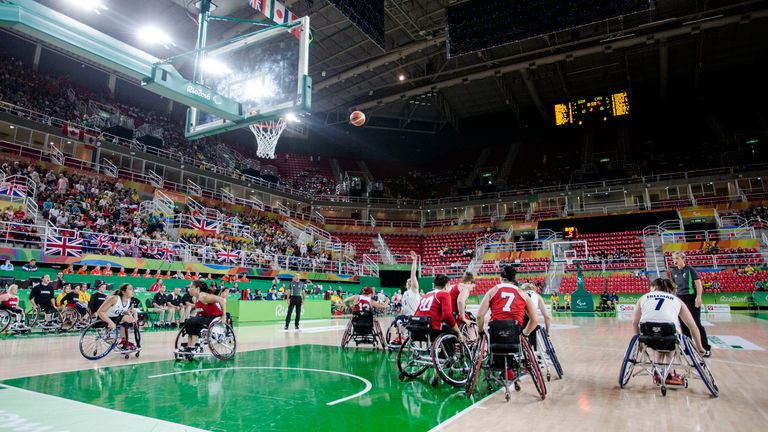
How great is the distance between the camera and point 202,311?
7.52 m

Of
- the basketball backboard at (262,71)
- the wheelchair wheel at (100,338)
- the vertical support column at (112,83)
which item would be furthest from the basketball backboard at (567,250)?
the vertical support column at (112,83)

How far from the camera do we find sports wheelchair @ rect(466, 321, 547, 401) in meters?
4.67

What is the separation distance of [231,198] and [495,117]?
2382 cm

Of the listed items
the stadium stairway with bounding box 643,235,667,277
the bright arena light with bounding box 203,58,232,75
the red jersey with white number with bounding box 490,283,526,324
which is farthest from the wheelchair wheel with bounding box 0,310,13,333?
the stadium stairway with bounding box 643,235,667,277

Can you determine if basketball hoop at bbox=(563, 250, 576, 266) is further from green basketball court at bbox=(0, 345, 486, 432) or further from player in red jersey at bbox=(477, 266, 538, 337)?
player in red jersey at bbox=(477, 266, 538, 337)

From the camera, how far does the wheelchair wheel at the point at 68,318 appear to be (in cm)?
1171

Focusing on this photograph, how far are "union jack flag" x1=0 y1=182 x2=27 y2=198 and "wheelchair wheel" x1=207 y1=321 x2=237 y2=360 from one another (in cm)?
1468

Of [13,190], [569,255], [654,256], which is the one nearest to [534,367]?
[13,190]

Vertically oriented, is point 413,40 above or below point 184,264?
above

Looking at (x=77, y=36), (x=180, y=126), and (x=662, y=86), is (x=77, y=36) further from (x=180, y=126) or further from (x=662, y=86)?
(x=662, y=86)

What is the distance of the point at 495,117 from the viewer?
38.8m

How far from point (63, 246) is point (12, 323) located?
5.05 m

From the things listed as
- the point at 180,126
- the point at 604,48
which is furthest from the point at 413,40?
the point at 180,126

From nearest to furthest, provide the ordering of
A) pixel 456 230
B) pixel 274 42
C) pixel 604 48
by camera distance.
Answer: pixel 274 42
pixel 604 48
pixel 456 230
